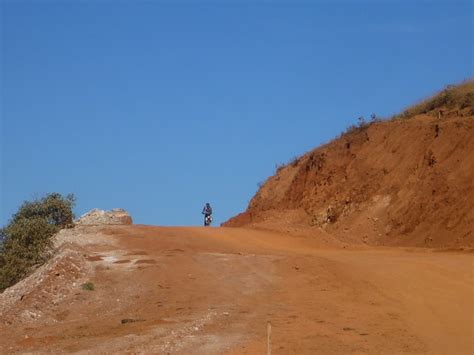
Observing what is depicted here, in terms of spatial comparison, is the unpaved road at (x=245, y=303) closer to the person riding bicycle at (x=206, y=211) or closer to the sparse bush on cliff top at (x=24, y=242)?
the sparse bush on cliff top at (x=24, y=242)

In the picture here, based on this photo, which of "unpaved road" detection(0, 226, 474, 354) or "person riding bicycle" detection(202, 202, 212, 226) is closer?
"unpaved road" detection(0, 226, 474, 354)

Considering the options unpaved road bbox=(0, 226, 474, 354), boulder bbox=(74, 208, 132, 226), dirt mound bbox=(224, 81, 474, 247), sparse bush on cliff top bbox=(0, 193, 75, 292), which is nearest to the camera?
unpaved road bbox=(0, 226, 474, 354)

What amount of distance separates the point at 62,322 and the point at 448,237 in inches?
544

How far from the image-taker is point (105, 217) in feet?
100

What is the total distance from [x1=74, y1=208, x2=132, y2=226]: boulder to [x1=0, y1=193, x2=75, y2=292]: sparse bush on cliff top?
4.35 meters

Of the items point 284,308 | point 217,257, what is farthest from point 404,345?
point 217,257

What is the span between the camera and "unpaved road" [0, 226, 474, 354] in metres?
11.9

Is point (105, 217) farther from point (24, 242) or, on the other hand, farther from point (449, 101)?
point (449, 101)

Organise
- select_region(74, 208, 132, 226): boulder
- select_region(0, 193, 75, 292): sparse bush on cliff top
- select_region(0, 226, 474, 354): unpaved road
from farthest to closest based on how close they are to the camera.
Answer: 1. select_region(74, 208, 132, 226): boulder
2. select_region(0, 193, 75, 292): sparse bush on cliff top
3. select_region(0, 226, 474, 354): unpaved road

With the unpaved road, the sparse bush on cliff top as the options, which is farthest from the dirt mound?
the sparse bush on cliff top

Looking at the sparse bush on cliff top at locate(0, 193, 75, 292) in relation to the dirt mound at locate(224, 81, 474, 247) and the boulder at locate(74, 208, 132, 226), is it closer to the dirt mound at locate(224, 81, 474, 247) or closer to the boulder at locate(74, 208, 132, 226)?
the boulder at locate(74, 208, 132, 226)

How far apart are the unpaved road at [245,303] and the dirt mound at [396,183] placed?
4.38m

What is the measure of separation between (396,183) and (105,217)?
11.8 m

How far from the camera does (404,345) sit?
11469 millimetres
